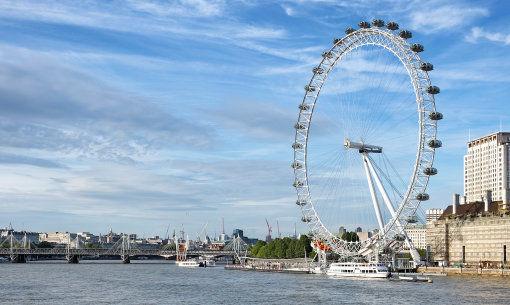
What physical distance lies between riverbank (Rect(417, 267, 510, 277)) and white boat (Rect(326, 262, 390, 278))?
14.1 metres

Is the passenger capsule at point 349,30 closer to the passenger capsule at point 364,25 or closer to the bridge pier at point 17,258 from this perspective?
the passenger capsule at point 364,25

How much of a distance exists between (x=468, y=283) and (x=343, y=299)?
2351 cm

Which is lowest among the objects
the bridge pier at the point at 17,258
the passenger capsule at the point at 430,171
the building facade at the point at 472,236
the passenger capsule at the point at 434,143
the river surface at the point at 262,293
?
the bridge pier at the point at 17,258

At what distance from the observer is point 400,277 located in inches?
3506

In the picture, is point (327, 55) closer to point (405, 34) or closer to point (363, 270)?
point (405, 34)

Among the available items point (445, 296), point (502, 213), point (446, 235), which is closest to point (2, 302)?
point (445, 296)

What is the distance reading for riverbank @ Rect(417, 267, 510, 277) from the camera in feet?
302

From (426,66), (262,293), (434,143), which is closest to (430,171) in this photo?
(434,143)

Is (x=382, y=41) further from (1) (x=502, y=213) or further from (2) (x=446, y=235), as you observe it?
(2) (x=446, y=235)

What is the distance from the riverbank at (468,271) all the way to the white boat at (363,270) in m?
14.1

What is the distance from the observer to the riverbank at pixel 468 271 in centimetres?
9212

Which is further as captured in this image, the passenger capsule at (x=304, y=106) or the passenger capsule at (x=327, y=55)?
the passenger capsule at (x=304, y=106)

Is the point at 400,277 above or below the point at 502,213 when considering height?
below

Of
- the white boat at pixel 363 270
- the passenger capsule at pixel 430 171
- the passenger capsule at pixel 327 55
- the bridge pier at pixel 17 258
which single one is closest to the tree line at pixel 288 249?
the white boat at pixel 363 270
